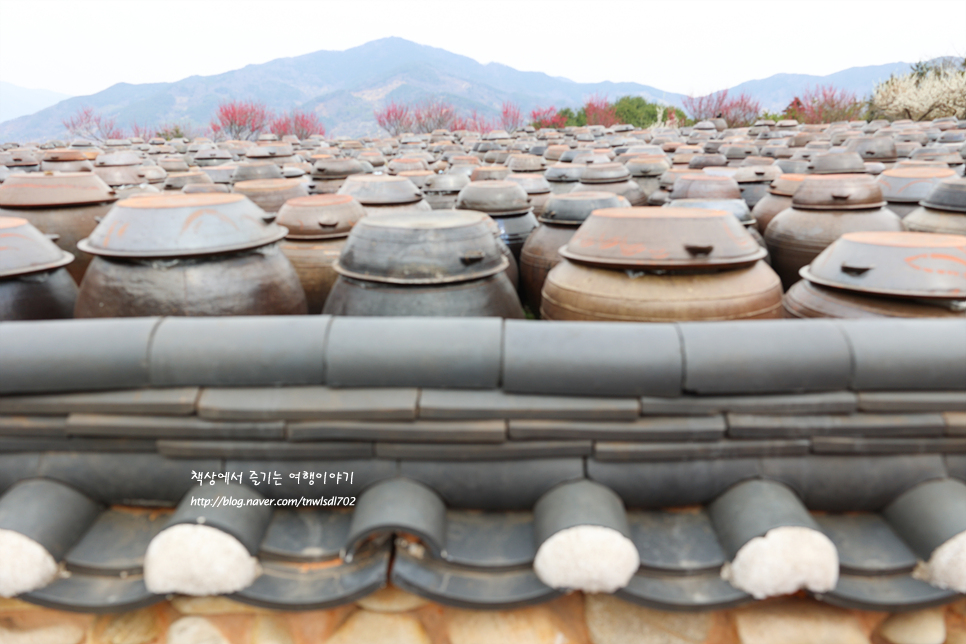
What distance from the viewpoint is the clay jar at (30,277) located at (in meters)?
3.80

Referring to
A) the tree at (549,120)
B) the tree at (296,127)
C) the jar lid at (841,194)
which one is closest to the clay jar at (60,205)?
the jar lid at (841,194)

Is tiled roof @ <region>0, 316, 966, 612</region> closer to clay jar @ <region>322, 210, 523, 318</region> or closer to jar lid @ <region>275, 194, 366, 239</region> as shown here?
clay jar @ <region>322, 210, 523, 318</region>

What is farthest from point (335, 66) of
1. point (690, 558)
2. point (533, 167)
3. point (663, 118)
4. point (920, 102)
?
point (690, 558)

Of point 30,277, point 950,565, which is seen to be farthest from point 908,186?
point 30,277

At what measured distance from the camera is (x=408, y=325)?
8.02ft

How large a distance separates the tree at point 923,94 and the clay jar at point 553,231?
91.1 feet

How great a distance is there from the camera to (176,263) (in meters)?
3.61

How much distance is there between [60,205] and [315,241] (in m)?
2.32

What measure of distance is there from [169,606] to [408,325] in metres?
1.64

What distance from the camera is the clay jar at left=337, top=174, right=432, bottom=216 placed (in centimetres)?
609

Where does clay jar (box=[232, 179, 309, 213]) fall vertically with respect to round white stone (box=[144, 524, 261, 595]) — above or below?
above

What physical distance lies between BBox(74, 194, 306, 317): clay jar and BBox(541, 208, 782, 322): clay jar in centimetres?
212

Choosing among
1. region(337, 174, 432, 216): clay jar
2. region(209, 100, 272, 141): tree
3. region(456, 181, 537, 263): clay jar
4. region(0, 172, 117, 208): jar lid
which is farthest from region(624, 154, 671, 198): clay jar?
region(209, 100, 272, 141): tree

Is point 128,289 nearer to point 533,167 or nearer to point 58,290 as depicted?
point 58,290
